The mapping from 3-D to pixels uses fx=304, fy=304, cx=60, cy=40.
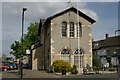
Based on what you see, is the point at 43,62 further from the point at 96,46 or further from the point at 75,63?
the point at 96,46

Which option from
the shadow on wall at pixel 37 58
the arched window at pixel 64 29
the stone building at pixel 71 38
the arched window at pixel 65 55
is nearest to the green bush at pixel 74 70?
the stone building at pixel 71 38

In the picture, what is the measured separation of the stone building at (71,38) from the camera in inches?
1747

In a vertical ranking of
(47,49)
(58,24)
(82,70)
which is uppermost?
(58,24)

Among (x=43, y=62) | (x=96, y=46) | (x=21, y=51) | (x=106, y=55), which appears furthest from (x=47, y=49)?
(x=96, y=46)

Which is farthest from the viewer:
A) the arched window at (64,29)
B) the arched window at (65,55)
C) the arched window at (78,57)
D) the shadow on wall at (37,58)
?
the shadow on wall at (37,58)

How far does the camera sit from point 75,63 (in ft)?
146

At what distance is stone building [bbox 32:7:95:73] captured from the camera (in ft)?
146

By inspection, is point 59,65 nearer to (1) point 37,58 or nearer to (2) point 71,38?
(2) point 71,38

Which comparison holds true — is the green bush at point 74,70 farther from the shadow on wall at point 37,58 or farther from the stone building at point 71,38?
the shadow on wall at point 37,58

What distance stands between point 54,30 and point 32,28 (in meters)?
43.7

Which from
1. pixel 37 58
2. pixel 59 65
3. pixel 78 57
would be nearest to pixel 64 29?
pixel 78 57

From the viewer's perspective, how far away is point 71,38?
45.0 meters

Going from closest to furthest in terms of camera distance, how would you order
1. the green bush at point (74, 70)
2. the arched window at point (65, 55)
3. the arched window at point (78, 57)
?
the green bush at point (74, 70), the arched window at point (65, 55), the arched window at point (78, 57)

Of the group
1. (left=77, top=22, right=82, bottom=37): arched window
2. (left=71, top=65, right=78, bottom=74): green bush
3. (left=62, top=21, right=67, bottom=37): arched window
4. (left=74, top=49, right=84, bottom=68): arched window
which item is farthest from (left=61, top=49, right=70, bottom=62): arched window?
(left=71, top=65, right=78, bottom=74): green bush
